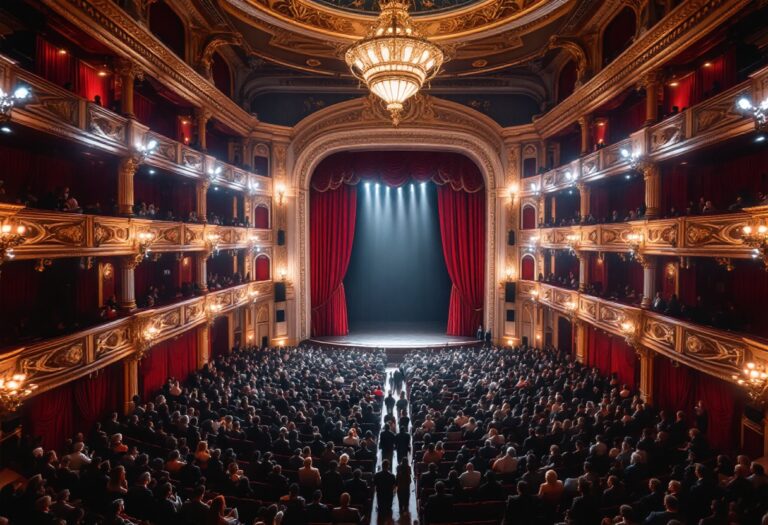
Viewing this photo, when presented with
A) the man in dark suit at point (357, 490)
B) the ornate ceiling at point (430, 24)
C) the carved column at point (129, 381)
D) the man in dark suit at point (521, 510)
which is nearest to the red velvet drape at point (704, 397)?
the man in dark suit at point (521, 510)

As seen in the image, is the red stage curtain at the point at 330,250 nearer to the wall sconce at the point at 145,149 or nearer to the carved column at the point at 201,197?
the carved column at the point at 201,197

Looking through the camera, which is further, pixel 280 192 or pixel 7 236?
pixel 280 192

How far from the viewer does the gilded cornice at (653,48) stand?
9.20 metres

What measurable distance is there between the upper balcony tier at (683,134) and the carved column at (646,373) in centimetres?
462

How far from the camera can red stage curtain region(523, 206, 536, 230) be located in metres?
19.5

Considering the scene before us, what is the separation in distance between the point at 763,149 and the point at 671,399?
5.89 meters

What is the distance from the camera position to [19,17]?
907 cm

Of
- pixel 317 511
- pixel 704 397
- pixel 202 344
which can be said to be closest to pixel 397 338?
pixel 202 344

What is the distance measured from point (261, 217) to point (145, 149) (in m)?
8.37

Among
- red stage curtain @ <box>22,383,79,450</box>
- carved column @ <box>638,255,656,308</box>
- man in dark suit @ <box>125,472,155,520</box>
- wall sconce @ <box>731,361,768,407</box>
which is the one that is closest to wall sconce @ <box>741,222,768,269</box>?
wall sconce @ <box>731,361,768,407</box>

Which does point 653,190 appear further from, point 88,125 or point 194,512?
point 88,125

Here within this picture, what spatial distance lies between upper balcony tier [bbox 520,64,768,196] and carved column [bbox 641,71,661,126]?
1.29 ft

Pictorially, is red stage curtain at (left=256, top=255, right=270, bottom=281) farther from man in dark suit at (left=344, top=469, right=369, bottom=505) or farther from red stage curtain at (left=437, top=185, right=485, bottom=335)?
man in dark suit at (left=344, top=469, right=369, bottom=505)

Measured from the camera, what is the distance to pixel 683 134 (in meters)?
10.0
